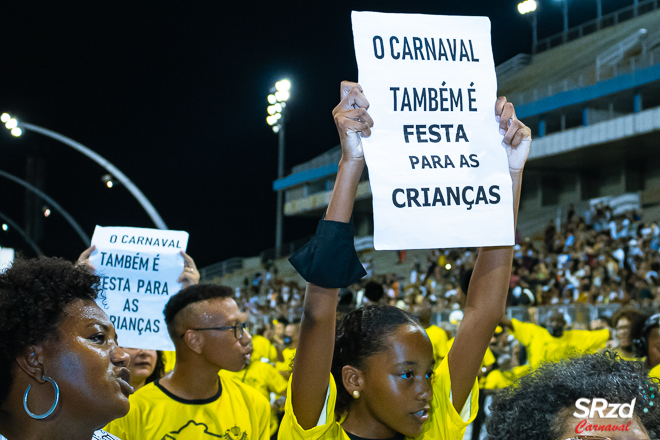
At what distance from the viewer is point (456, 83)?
96.0 inches

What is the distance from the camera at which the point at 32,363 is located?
5.67 ft

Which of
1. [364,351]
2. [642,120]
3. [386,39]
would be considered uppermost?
[642,120]

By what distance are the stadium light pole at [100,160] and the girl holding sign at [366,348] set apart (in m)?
9.14

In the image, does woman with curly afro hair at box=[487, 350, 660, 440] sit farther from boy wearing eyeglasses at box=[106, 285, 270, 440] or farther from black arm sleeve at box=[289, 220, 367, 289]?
boy wearing eyeglasses at box=[106, 285, 270, 440]

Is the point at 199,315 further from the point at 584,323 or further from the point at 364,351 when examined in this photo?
the point at 584,323

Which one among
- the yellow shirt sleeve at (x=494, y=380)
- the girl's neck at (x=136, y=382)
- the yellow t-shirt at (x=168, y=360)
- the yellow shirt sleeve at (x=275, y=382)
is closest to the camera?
the girl's neck at (x=136, y=382)

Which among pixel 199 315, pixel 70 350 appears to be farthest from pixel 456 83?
pixel 199 315

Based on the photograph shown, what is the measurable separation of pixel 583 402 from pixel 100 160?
12.3 m

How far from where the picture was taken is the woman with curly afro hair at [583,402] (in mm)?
1672

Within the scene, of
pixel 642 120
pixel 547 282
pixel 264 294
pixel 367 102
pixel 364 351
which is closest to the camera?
pixel 367 102

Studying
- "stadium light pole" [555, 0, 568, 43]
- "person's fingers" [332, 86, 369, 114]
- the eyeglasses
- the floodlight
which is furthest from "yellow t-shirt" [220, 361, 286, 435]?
"stadium light pole" [555, 0, 568, 43]

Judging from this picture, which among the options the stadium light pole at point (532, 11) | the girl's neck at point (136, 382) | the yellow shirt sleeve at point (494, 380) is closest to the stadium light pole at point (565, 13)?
the stadium light pole at point (532, 11)

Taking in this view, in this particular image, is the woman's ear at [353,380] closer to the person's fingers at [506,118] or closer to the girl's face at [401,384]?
the girl's face at [401,384]

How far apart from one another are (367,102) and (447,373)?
0.99 metres
